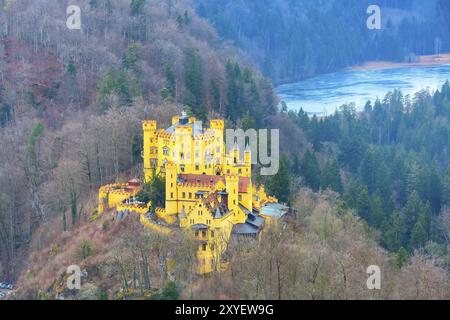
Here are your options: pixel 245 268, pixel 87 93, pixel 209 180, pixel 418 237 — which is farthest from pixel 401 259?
pixel 87 93

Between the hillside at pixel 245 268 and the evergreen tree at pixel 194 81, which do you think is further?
the evergreen tree at pixel 194 81

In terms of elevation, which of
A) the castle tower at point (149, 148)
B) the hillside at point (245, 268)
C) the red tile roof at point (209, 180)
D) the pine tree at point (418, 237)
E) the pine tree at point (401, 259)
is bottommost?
the pine tree at point (418, 237)

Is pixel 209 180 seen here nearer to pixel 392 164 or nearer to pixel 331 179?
pixel 331 179

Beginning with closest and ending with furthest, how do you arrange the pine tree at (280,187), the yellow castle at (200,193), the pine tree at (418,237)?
the yellow castle at (200,193) → the pine tree at (280,187) → the pine tree at (418,237)

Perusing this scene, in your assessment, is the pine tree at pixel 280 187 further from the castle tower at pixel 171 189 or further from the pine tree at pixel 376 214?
the pine tree at pixel 376 214

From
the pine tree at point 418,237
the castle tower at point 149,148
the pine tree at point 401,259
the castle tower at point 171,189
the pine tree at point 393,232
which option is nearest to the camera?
the castle tower at point 171,189

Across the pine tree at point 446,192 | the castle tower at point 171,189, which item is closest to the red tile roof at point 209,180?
the castle tower at point 171,189

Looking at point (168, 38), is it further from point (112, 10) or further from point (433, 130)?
point (433, 130)
